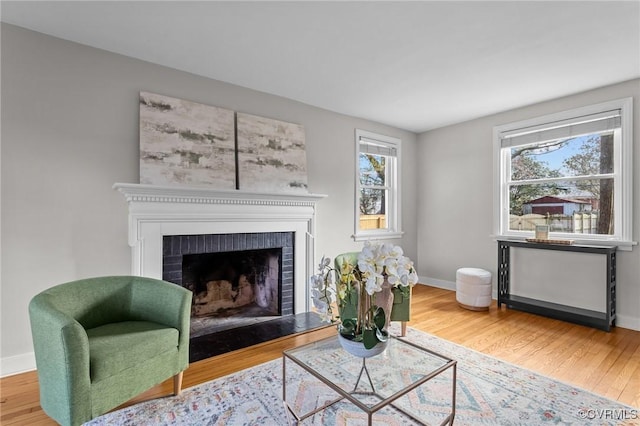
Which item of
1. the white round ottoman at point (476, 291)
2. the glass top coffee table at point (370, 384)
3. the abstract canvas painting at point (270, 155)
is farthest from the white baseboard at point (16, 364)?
the white round ottoman at point (476, 291)

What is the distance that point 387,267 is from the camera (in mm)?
1468

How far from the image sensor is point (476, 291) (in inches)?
143

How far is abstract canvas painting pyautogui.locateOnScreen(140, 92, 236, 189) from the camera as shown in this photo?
8.72 feet

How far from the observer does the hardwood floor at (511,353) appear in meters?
1.98

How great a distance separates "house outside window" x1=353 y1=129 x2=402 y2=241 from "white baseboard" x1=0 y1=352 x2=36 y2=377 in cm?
331

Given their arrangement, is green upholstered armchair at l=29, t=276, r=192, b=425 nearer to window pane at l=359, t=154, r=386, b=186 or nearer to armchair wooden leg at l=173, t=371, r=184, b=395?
armchair wooden leg at l=173, t=371, r=184, b=395

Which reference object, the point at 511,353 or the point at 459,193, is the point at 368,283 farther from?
the point at 459,193

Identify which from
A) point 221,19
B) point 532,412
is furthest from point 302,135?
point 532,412

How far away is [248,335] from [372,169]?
2.84 metres

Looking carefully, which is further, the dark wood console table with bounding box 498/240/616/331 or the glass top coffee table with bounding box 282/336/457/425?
the dark wood console table with bounding box 498/240/616/331

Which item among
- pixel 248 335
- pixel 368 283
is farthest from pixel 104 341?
pixel 368 283

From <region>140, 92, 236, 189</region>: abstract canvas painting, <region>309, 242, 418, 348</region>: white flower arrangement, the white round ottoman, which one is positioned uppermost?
<region>140, 92, 236, 189</region>: abstract canvas painting

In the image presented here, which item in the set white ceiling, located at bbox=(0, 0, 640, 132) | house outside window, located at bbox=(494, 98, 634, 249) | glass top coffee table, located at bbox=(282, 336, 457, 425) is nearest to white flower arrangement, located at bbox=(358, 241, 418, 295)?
glass top coffee table, located at bbox=(282, 336, 457, 425)

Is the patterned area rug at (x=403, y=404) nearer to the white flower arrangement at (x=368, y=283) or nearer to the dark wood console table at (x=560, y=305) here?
the white flower arrangement at (x=368, y=283)
